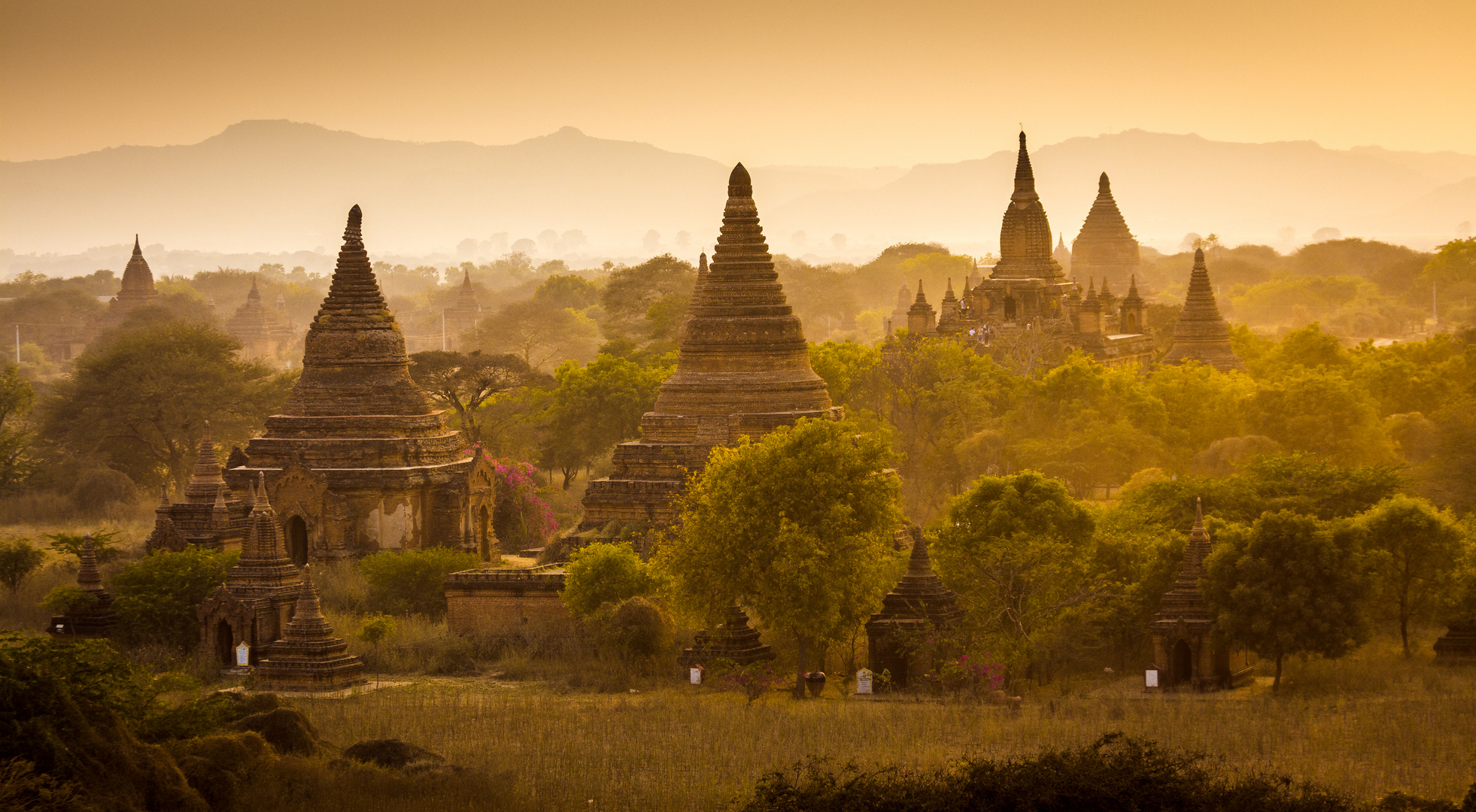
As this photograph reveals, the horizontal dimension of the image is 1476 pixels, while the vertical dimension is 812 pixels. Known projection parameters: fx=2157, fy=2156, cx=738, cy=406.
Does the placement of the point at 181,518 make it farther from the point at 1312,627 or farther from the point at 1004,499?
the point at 1312,627

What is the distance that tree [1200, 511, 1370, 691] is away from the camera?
3194 cm

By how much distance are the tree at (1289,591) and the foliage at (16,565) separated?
23.8m

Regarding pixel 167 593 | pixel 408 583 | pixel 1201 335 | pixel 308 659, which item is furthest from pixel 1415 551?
pixel 1201 335

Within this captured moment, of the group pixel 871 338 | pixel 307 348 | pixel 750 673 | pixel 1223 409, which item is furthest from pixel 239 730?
pixel 871 338

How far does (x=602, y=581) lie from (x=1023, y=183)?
123 feet

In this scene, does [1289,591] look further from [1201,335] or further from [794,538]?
[1201,335]

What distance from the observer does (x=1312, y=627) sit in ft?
105

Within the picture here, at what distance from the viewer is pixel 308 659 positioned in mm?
33906

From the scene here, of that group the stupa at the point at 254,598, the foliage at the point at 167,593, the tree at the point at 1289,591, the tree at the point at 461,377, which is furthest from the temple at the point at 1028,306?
the tree at the point at 1289,591

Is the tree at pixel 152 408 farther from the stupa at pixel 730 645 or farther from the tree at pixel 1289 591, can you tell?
the tree at pixel 1289 591

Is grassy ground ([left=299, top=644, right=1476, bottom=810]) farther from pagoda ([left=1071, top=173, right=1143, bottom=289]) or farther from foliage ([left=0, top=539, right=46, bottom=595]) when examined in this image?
pagoda ([left=1071, top=173, right=1143, bottom=289])

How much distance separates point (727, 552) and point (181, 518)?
1407cm

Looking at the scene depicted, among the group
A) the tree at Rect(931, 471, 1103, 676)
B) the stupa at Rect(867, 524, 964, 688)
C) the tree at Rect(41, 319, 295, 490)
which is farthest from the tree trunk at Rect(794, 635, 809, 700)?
the tree at Rect(41, 319, 295, 490)

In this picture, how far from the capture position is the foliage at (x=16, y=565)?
141ft
